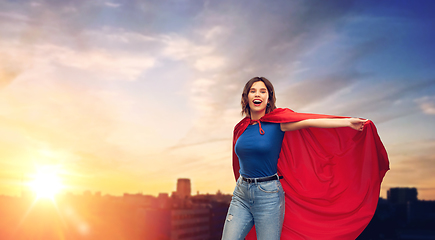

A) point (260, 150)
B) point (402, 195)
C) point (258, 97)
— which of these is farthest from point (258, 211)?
point (402, 195)

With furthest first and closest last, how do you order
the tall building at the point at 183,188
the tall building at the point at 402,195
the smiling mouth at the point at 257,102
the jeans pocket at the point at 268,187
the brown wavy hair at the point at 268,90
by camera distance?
the tall building at the point at 183,188
the tall building at the point at 402,195
the brown wavy hair at the point at 268,90
the smiling mouth at the point at 257,102
the jeans pocket at the point at 268,187

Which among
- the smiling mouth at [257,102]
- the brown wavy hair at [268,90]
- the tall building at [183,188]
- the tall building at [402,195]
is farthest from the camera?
the tall building at [183,188]

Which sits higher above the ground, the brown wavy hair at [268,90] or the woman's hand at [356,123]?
the brown wavy hair at [268,90]

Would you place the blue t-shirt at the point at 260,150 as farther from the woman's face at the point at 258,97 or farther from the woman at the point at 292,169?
the woman's face at the point at 258,97

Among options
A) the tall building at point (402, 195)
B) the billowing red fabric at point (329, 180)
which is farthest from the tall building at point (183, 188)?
the billowing red fabric at point (329, 180)

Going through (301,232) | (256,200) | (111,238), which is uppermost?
(256,200)

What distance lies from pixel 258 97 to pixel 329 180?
1342 mm

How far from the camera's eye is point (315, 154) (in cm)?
419

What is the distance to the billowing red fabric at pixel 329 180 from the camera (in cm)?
402

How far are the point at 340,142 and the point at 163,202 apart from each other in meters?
188

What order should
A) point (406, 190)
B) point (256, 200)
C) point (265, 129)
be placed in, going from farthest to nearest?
point (406, 190)
point (265, 129)
point (256, 200)

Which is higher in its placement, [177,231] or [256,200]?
[256,200]

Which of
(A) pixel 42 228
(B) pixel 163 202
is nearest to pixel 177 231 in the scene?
(B) pixel 163 202

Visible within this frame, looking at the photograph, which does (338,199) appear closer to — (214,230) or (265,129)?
(265,129)
